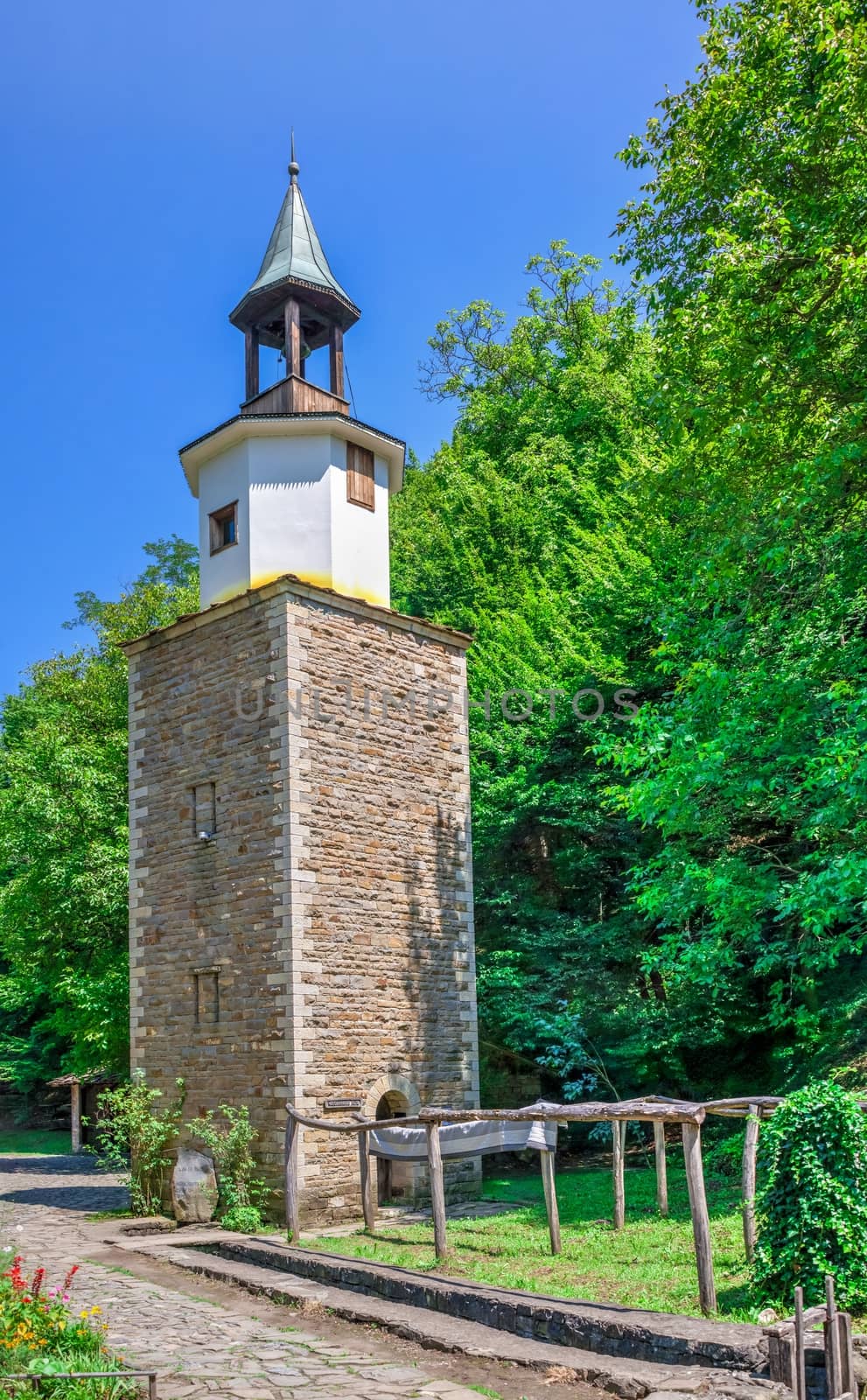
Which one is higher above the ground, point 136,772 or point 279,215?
point 279,215

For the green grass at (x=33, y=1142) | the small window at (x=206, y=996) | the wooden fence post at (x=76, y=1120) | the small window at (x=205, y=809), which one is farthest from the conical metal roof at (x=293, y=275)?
the green grass at (x=33, y=1142)

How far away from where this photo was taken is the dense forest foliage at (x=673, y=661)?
1102 centimetres

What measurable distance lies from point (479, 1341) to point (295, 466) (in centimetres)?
999

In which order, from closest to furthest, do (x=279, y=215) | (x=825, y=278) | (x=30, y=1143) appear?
1. (x=825, y=278)
2. (x=279, y=215)
3. (x=30, y=1143)

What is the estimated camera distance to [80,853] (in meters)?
19.4

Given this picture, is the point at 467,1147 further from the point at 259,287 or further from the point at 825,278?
the point at 259,287

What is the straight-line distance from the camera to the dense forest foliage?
11016mm

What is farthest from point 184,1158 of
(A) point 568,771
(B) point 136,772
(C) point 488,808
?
(A) point 568,771

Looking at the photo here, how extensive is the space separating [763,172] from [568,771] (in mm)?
9591

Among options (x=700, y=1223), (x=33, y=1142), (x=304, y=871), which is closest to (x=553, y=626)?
(x=304, y=871)

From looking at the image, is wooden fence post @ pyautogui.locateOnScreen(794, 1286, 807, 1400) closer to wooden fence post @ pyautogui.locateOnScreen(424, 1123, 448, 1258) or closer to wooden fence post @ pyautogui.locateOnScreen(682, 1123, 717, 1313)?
wooden fence post @ pyautogui.locateOnScreen(682, 1123, 717, 1313)

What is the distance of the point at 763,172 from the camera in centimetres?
1194

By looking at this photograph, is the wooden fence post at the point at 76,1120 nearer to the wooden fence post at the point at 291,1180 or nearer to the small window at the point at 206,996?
the small window at the point at 206,996

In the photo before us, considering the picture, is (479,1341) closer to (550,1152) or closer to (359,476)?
(550,1152)
